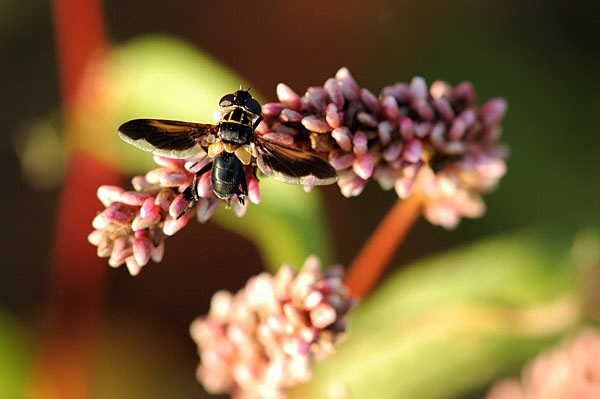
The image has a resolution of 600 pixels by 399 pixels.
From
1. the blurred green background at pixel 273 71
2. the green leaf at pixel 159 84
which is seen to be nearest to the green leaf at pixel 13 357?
the blurred green background at pixel 273 71

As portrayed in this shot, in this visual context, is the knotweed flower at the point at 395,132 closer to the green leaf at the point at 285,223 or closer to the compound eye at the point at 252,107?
the compound eye at the point at 252,107

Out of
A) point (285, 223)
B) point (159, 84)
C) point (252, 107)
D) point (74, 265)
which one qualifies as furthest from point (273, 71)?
point (252, 107)

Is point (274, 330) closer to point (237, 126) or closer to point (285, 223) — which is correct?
point (237, 126)

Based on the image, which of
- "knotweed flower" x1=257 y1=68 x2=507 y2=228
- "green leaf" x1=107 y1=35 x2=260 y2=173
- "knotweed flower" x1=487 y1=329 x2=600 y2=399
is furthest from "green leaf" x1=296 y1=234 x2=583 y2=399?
"green leaf" x1=107 y1=35 x2=260 y2=173

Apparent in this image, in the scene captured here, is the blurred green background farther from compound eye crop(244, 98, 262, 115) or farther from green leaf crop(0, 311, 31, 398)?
compound eye crop(244, 98, 262, 115)

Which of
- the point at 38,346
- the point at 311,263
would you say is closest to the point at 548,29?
the point at 311,263

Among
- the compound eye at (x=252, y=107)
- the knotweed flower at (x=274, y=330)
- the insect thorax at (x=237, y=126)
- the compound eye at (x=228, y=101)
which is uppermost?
the compound eye at (x=228, y=101)
